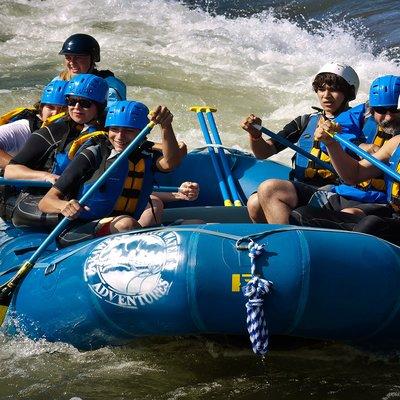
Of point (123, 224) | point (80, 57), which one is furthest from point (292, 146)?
point (80, 57)

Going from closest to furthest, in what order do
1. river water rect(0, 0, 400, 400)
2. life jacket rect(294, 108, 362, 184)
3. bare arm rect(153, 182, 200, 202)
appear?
1. river water rect(0, 0, 400, 400)
2. life jacket rect(294, 108, 362, 184)
3. bare arm rect(153, 182, 200, 202)

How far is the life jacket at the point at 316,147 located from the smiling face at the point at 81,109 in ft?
4.12

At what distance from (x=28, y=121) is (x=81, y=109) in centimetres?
82

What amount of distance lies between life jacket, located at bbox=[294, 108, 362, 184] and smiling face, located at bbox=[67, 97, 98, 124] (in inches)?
49.4

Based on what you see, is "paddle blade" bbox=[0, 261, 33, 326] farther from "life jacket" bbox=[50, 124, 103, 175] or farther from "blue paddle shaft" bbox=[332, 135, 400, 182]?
"blue paddle shaft" bbox=[332, 135, 400, 182]

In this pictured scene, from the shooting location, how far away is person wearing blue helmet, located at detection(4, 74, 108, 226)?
5598 mm

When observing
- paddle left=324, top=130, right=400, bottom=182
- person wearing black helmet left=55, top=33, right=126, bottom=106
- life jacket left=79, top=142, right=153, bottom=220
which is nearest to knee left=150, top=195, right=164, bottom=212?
life jacket left=79, top=142, right=153, bottom=220

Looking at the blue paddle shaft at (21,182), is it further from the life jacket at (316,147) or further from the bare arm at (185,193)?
the life jacket at (316,147)

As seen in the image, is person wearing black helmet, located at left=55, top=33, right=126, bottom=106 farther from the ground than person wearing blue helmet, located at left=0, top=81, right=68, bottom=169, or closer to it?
farther from the ground

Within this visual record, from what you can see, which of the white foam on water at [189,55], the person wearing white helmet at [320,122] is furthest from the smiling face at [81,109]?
the white foam on water at [189,55]

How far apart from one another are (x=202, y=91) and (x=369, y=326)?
309 inches

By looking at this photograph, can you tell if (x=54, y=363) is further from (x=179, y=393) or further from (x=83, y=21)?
(x=83, y=21)

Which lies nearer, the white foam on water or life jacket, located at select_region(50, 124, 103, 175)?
life jacket, located at select_region(50, 124, 103, 175)

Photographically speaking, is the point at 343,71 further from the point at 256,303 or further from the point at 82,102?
the point at 256,303
